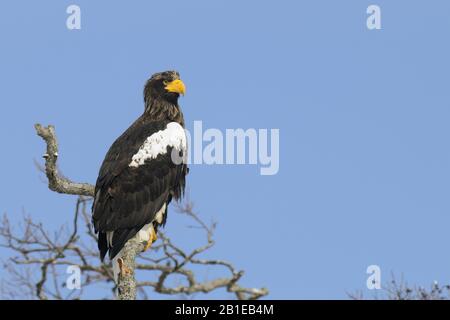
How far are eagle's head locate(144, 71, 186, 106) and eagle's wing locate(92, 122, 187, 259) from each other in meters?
0.59

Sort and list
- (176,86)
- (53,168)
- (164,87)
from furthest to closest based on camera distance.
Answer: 1. (164,87)
2. (176,86)
3. (53,168)

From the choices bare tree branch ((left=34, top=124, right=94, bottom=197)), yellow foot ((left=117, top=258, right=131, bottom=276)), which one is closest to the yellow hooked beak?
bare tree branch ((left=34, top=124, right=94, bottom=197))

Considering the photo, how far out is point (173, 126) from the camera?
41.8 ft

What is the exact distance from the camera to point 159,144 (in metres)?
12.3

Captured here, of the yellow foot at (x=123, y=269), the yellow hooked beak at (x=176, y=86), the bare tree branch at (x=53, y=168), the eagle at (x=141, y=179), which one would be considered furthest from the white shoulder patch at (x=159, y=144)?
the yellow foot at (x=123, y=269)

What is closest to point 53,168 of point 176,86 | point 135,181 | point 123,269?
point 135,181

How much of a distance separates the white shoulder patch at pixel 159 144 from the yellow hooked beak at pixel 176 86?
61 cm

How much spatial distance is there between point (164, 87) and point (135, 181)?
184cm

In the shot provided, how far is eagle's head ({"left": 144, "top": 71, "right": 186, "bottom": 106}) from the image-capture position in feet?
42.8

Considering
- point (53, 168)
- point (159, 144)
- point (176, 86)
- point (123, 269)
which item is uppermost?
point (176, 86)

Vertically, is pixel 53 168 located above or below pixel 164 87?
below

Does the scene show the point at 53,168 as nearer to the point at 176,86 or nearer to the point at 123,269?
the point at 123,269

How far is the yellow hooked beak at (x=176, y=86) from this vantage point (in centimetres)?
1284

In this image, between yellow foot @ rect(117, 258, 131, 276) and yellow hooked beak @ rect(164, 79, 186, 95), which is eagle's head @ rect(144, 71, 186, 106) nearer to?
yellow hooked beak @ rect(164, 79, 186, 95)
